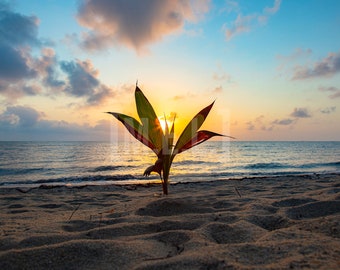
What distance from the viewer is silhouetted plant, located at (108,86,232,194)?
9.99 ft

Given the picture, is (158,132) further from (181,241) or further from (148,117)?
(181,241)

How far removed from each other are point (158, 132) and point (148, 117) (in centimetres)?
21

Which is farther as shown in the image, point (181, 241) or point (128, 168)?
point (128, 168)

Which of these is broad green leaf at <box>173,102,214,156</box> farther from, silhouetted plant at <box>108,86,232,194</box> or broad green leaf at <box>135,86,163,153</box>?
broad green leaf at <box>135,86,163,153</box>

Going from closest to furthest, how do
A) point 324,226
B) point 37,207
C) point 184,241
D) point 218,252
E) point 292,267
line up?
point 292,267 → point 218,252 → point 184,241 → point 324,226 → point 37,207

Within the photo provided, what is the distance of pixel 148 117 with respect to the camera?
317cm

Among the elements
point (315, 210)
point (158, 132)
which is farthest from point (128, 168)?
point (315, 210)

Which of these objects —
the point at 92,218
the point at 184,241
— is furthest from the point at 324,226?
the point at 92,218

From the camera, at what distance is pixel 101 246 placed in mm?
1604

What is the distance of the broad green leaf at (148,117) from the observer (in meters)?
3.16

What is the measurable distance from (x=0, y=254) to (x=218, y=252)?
1.19m

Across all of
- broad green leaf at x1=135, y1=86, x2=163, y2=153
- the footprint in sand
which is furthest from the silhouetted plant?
the footprint in sand

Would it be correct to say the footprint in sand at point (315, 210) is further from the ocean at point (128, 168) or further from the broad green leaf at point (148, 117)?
the ocean at point (128, 168)

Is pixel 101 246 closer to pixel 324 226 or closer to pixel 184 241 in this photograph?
pixel 184 241
